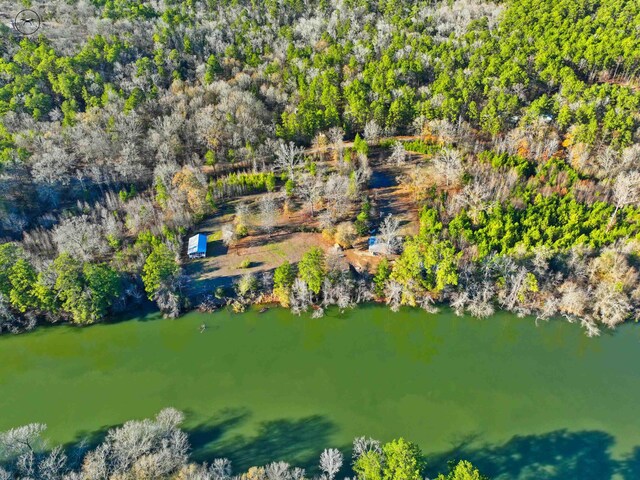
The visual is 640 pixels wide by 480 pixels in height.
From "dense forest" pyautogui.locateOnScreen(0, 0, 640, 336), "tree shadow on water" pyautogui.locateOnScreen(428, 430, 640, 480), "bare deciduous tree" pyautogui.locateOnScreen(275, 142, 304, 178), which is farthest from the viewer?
"bare deciduous tree" pyautogui.locateOnScreen(275, 142, 304, 178)

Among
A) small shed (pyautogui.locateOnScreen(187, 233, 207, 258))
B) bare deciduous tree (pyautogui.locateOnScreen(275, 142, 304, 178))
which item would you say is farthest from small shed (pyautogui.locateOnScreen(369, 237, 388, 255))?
small shed (pyautogui.locateOnScreen(187, 233, 207, 258))

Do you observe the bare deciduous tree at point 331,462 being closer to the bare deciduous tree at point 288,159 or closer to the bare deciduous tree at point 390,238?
the bare deciduous tree at point 390,238

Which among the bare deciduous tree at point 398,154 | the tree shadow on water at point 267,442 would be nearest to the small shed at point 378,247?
the bare deciduous tree at point 398,154

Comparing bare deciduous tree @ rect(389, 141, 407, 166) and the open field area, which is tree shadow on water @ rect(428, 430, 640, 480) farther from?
bare deciduous tree @ rect(389, 141, 407, 166)

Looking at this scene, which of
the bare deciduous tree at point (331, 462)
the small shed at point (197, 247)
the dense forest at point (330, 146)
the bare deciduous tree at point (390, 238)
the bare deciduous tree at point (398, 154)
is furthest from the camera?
the bare deciduous tree at point (398, 154)

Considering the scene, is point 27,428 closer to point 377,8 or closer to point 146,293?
point 146,293

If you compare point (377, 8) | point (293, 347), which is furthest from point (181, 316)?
point (377, 8)
